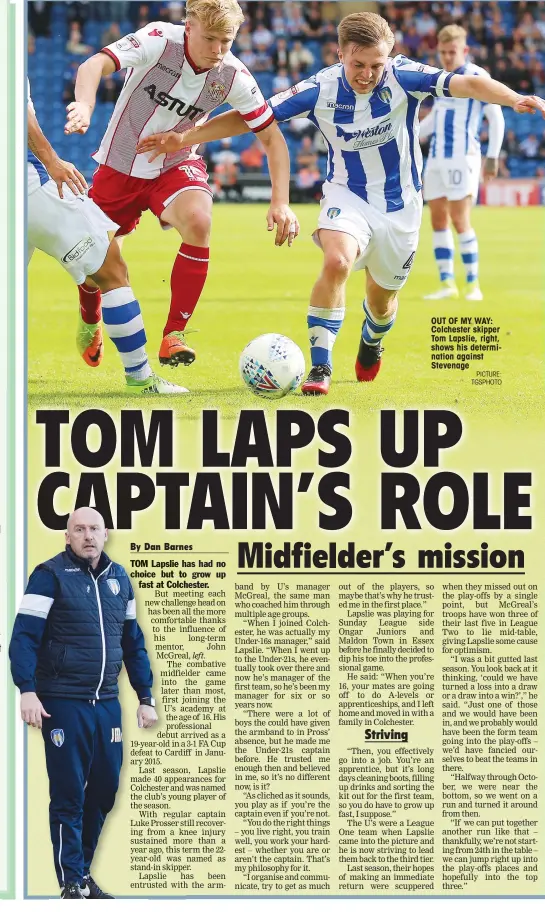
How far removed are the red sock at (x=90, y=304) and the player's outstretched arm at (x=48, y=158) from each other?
69 centimetres

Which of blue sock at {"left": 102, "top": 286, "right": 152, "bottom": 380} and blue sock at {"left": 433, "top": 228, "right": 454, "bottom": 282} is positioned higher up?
blue sock at {"left": 433, "top": 228, "right": 454, "bottom": 282}

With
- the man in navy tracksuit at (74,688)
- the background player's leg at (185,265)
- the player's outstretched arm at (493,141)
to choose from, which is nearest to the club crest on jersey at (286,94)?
the background player's leg at (185,265)

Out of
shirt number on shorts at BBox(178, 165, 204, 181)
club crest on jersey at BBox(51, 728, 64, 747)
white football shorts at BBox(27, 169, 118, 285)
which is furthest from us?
shirt number on shorts at BBox(178, 165, 204, 181)

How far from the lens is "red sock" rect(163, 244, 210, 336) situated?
646 centimetres

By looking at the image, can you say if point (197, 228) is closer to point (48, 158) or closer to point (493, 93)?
point (48, 158)

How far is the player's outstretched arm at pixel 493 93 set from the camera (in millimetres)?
5699

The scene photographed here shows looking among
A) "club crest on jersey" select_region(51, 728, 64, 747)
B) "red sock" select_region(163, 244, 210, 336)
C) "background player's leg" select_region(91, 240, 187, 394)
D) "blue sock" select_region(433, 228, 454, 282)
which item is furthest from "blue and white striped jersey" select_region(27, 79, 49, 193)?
"blue sock" select_region(433, 228, 454, 282)

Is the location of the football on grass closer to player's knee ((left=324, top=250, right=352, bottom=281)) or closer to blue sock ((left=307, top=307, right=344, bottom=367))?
blue sock ((left=307, top=307, right=344, bottom=367))

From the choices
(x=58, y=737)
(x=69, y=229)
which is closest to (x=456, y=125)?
(x=69, y=229)

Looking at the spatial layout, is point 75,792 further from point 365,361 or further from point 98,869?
point 365,361

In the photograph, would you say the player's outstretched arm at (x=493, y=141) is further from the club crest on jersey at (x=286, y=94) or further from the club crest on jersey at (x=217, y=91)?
the club crest on jersey at (x=217, y=91)

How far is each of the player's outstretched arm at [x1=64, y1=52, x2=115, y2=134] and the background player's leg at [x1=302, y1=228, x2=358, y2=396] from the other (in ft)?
4.64

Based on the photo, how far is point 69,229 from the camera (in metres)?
6.05

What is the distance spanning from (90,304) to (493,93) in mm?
2440
